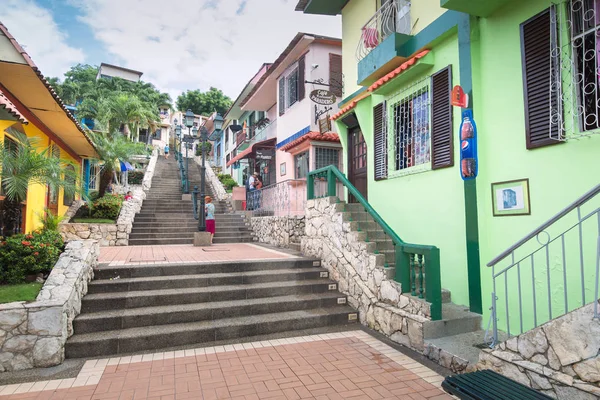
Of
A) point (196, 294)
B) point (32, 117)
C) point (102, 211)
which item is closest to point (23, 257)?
point (196, 294)

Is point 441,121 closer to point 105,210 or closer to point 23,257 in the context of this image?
point 23,257

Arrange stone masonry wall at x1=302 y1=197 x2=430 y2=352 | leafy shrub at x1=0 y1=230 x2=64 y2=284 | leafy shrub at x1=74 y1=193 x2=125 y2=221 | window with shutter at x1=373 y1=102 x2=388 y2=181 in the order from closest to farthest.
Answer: stone masonry wall at x1=302 y1=197 x2=430 y2=352 → leafy shrub at x1=0 y1=230 x2=64 y2=284 → window with shutter at x1=373 y1=102 x2=388 y2=181 → leafy shrub at x1=74 y1=193 x2=125 y2=221

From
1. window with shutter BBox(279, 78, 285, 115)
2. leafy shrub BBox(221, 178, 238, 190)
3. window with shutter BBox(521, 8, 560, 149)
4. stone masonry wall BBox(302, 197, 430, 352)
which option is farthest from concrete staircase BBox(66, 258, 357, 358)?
leafy shrub BBox(221, 178, 238, 190)

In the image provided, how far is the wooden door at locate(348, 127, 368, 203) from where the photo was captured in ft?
29.8

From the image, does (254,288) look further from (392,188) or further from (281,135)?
(281,135)

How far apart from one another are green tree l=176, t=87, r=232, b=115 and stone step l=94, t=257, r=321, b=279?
4269 centimetres

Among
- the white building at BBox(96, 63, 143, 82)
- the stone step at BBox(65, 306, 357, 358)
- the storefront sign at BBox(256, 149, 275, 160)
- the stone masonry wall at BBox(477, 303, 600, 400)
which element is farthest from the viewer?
the white building at BBox(96, 63, 143, 82)

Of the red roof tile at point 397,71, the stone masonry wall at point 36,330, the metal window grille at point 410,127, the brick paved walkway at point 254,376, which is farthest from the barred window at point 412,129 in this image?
the stone masonry wall at point 36,330

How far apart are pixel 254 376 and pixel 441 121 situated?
16.1 feet

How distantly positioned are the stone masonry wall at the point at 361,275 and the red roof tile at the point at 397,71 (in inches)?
97.7

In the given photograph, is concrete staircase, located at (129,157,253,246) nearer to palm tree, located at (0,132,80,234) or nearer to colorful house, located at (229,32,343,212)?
colorful house, located at (229,32,343,212)

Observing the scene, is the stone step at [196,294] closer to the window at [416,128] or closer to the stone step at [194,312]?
the stone step at [194,312]

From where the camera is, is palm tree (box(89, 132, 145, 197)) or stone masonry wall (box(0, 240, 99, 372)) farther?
palm tree (box(89, 132, 145, 197))

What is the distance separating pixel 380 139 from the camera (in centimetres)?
780
